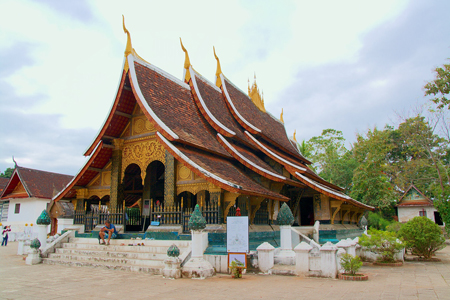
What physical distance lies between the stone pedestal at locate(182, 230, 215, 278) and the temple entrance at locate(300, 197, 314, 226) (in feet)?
30.5

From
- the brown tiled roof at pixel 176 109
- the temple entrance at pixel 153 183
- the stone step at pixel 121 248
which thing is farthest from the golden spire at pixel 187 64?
the stone step at pixel 121 248

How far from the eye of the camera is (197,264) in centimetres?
735

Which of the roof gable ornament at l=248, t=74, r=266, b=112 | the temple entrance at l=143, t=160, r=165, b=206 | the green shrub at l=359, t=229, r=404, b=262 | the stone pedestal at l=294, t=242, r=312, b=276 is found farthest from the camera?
the roof gable ornament at l=248, t=74, r=266, b=112

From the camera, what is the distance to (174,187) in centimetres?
992

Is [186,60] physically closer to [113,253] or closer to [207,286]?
[113,253]

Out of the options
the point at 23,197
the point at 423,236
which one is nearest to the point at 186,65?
the point at 423,236

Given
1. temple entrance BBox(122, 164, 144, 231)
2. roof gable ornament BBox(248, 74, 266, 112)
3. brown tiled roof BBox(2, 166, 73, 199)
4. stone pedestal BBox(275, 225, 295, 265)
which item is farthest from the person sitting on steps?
brown tiled roof BBox(2, 166, 73, 199)

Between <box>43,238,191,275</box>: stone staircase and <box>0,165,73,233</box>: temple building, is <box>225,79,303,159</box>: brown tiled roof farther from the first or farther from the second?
<box>0,165,73,233</box>: temple building

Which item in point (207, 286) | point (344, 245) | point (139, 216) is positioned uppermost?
point (139, 216)

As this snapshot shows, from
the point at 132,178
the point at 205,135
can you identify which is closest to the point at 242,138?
the point at 205,135

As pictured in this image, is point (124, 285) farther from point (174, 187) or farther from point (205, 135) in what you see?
point (205, 135)

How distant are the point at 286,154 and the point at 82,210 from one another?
9.27 meters

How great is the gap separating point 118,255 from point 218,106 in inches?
275

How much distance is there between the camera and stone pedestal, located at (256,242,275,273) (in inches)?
307
